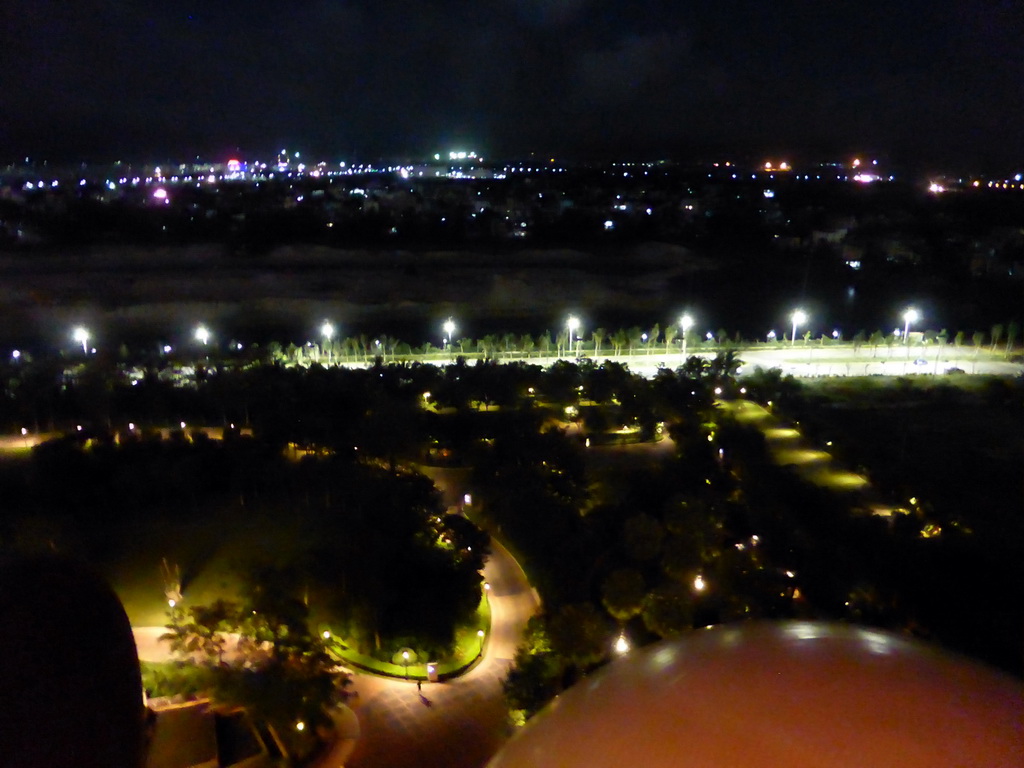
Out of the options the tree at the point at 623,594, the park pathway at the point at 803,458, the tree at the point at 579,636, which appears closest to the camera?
the tree at the point at 579,636

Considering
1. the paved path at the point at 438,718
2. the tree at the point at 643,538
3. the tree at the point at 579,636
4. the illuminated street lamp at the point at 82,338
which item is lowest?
the paved path at the point at 438,718

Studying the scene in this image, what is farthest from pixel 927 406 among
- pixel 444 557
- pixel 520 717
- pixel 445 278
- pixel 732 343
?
pixel 445 278

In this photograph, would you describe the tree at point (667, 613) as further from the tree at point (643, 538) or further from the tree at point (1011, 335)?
the tree at point (1011, 335)

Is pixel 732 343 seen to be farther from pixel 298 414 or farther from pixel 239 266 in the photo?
pixel 239 266

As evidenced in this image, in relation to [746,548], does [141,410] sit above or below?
above

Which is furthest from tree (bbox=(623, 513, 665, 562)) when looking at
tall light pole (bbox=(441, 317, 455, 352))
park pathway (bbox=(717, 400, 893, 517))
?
tall light pole (bbox=(441, 317, 455, 352))

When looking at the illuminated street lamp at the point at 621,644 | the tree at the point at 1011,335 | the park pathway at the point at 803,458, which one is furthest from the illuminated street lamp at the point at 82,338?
the tree at the point at 1011,335

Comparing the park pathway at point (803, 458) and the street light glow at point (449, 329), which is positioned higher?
the street light glow at point (449, 329)

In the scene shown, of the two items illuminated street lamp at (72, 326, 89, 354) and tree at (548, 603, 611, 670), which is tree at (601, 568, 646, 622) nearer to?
tree at (548, 603, 611, 670)

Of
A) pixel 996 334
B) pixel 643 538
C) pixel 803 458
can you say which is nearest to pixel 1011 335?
pixel 996 334

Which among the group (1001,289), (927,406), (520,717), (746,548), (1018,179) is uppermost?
(1018,179)

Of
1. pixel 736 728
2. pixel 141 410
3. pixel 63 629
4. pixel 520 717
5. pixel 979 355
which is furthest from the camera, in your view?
pixel 979 355
